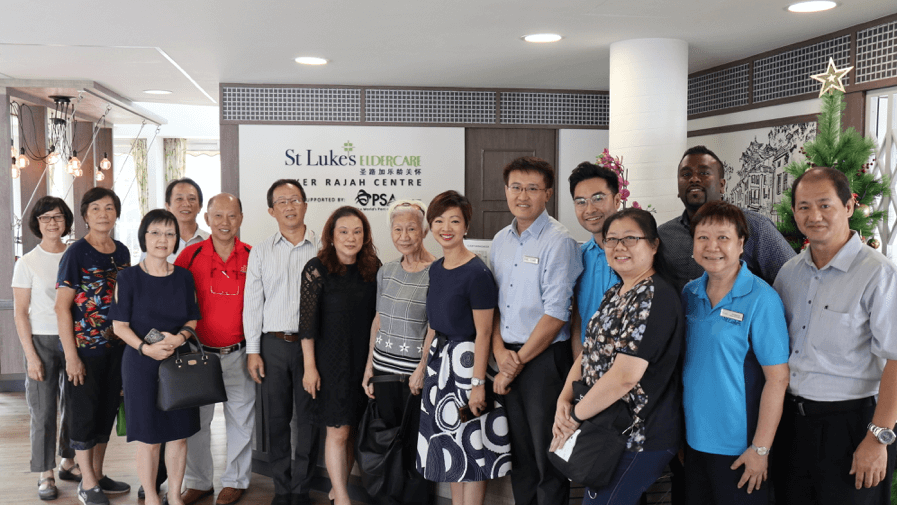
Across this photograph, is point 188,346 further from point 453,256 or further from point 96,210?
point 453,256

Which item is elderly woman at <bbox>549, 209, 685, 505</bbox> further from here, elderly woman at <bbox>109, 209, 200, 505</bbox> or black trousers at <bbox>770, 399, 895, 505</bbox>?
elderly woman at <bbox>109, 209, 200, 505</bbox>

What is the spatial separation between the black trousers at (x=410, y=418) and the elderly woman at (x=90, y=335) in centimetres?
142

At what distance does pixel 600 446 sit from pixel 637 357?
1.01ft

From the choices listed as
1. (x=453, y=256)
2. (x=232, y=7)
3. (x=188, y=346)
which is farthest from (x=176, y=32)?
(x=453, y=256)

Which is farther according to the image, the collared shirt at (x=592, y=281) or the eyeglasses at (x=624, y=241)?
the collared shirt at (x=592, y=281)

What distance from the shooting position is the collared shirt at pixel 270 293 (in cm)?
338

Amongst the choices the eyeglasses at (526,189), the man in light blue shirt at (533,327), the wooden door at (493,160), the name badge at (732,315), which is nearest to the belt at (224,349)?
the man in light blue shirt at (533,327)

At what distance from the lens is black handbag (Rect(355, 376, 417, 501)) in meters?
3.00

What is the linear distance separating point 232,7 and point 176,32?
832mm

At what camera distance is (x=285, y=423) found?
3.46m

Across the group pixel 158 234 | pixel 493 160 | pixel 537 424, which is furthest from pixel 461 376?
pixel 493 160

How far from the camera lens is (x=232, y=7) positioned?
3734 millimetres

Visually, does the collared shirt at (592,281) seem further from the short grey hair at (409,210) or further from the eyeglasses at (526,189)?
the short grey hair at (409,210)

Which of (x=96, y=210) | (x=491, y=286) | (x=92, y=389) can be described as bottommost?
(x=92, y=389)
